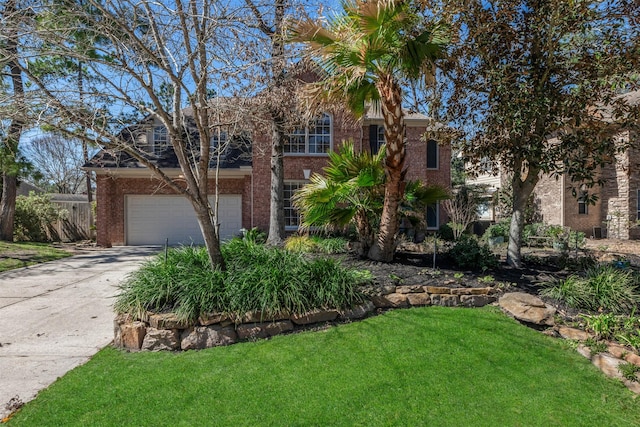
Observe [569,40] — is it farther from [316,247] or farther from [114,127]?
[114,127]

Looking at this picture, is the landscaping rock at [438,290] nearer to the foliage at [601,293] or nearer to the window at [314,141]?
the foliage at [601,293]

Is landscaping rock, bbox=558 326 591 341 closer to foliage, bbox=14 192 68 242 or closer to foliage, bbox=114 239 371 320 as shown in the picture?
foliage, bbox=114 239 371 320

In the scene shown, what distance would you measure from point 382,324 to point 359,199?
298 centimetres

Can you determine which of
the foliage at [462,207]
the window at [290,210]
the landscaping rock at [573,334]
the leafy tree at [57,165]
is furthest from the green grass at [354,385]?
the leafy tree at [57,165]

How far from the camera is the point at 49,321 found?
5809 millimetres

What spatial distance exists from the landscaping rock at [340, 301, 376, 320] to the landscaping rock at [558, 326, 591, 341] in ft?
8.17

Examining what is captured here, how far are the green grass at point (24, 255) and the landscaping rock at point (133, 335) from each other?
7.41m

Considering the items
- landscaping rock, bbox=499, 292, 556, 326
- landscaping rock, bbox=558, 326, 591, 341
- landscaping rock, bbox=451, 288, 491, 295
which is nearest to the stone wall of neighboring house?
landscaping rock, bbox=451, 288, 491, 295

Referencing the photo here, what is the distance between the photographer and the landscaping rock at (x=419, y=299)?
225 inches

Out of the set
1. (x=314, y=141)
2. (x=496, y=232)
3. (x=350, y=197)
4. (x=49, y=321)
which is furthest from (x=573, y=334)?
(x=314, y=141)

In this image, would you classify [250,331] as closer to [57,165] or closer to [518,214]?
[518,214]

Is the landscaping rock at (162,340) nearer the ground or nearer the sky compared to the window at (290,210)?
nearer the ground

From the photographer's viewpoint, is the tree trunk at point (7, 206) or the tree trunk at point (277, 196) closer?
the tree trunk at point (277, 196)

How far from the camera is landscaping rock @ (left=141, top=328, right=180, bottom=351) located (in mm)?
4660
